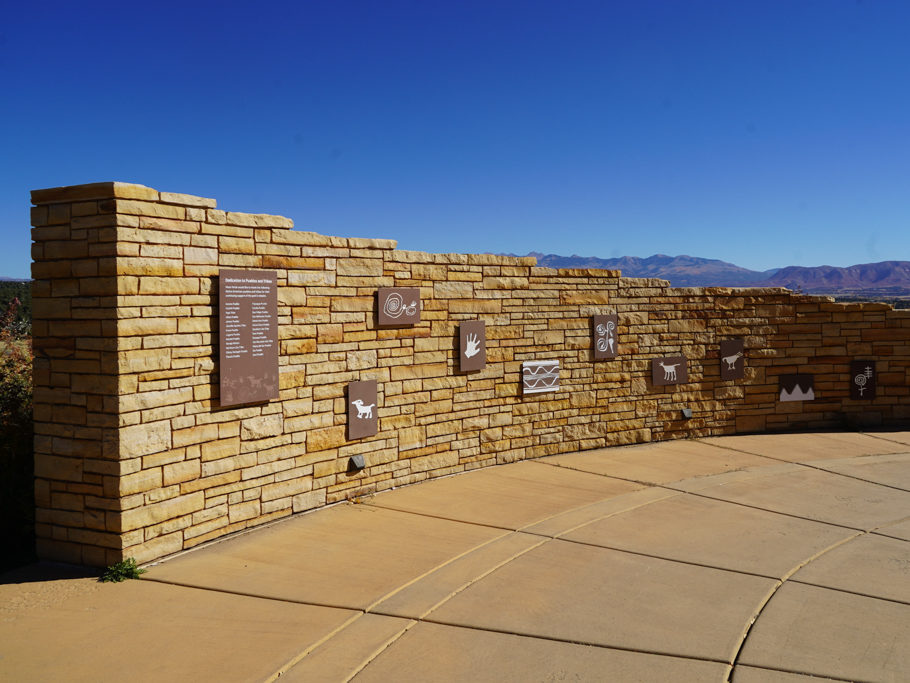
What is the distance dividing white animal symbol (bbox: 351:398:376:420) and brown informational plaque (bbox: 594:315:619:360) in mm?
3677

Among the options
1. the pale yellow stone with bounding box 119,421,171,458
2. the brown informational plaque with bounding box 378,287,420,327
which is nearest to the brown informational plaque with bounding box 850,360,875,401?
the brown informational plaque with bounding box 378,287,420,327

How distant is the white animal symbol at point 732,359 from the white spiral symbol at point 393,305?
557cm

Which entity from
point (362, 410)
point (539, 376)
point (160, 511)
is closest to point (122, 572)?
point (160, 511)

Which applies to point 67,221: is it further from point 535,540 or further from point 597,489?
point 597,489

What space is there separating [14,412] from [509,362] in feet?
17.8

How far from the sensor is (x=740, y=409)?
10906mm

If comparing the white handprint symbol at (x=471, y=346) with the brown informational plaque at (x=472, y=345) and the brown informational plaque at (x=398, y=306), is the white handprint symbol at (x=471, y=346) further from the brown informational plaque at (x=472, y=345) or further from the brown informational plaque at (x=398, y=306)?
the brown informational plaque at (x=398, y=306)

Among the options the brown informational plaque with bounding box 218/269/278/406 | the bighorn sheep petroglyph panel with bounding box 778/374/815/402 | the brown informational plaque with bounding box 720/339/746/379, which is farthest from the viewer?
the bighorn sheep petroglyph panel with bounding box 778/374/815/402

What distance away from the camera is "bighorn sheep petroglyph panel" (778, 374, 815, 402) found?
11062 mm

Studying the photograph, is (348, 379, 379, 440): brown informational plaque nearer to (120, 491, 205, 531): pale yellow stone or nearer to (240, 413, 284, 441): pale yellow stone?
(240, 413, 284, 441): pale yellow stone

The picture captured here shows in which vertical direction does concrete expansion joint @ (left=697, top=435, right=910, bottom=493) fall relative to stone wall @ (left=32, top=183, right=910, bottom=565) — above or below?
below

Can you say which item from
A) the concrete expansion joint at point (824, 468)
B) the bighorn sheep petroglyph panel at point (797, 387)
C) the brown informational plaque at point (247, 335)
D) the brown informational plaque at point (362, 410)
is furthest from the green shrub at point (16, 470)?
the bighorn sheep petroglyph panel at point (797, 387)

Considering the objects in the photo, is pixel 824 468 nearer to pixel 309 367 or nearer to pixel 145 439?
pixel 309 367

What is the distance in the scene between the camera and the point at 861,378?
37.3 feet
